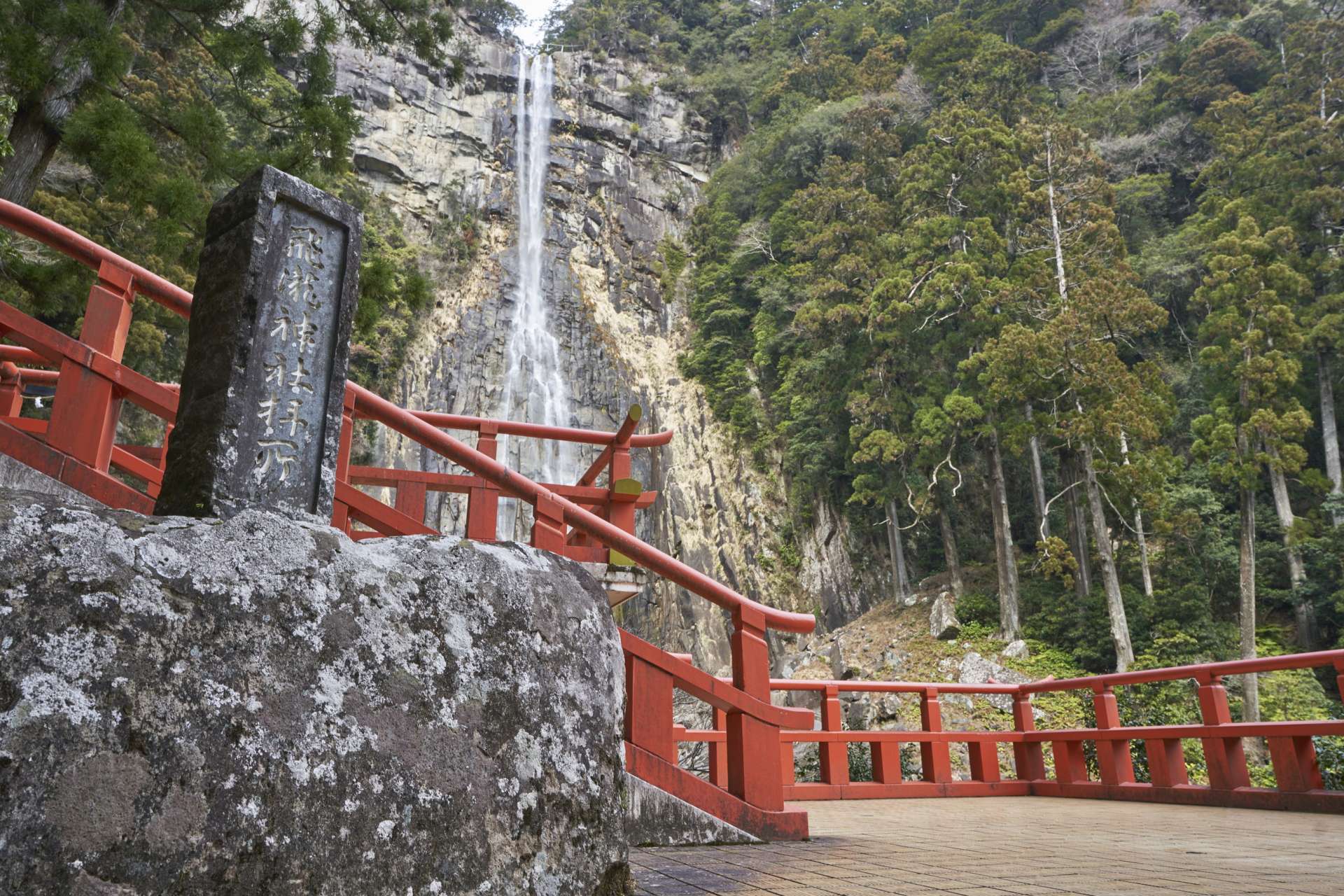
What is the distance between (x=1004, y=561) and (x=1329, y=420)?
22.1 feet

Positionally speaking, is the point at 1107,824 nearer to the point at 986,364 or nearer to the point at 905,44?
the point at 986,364

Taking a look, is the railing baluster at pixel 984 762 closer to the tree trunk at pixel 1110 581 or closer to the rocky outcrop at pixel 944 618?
the tree trunk at pixel 1110 581

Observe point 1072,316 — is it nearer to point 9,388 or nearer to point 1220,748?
point 1220,748

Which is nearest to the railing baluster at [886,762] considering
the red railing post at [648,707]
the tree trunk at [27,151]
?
the red railing post at [648,707]

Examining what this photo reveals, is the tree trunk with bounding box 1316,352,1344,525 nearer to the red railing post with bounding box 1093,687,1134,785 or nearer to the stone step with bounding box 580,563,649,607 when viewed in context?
the red railing post with bounding box 1093,687,1134,785

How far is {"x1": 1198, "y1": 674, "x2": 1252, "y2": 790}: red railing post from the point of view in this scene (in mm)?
5133

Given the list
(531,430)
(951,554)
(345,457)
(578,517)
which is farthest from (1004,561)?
(345,457)

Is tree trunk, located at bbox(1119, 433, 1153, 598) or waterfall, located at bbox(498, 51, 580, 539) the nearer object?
tree trunk, located at bbox(1119, 433, 1153, 598)

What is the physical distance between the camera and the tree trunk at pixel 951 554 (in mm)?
17297

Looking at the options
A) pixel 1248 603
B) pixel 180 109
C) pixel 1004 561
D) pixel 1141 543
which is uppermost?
pixel 180 109

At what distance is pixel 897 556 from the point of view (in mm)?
18594

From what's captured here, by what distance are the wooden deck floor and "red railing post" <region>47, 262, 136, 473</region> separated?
8.75ft

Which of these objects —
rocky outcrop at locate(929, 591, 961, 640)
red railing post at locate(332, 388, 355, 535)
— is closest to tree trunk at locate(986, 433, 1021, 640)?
rocky outcrop at locate(929, 591, 961, 640)

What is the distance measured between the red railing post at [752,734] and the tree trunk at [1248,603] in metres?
11.3
